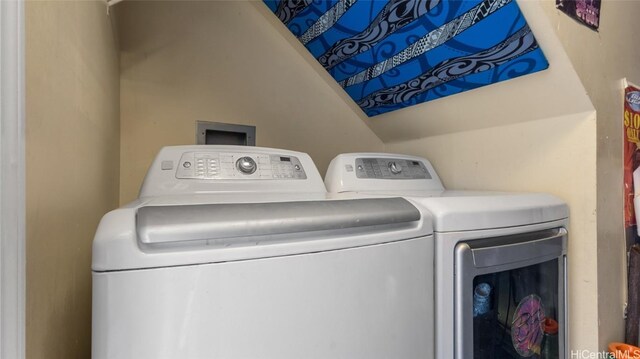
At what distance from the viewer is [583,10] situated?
92cm

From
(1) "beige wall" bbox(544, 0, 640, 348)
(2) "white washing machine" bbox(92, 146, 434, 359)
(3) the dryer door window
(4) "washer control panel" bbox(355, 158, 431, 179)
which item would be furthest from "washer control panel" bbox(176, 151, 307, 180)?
(1) "beige wall" bbox(544, 0, 640, 348)

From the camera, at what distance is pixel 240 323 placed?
476mm

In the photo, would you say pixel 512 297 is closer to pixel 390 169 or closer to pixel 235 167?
pixel 390 169

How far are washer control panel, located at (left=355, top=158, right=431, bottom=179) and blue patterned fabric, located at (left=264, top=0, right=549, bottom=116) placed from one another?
302mm

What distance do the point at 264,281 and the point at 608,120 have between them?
1.21m

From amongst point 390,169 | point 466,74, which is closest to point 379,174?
point 390,169

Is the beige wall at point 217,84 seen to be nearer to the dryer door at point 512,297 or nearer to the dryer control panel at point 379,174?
the dryer control panel at point 379,174

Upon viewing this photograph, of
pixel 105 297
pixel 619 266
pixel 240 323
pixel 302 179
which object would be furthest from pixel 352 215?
pixel 619 266

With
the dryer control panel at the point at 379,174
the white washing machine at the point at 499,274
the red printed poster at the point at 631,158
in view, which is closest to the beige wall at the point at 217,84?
the dryer control panel at the point at 379,174

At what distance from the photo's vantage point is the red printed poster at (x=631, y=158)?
105cm

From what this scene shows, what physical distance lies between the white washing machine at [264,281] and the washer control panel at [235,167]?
16.2 inches

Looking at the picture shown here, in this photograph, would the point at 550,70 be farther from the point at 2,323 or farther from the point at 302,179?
the point at 2,323

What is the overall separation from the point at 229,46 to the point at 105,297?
4.29 ft

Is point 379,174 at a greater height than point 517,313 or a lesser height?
greater
